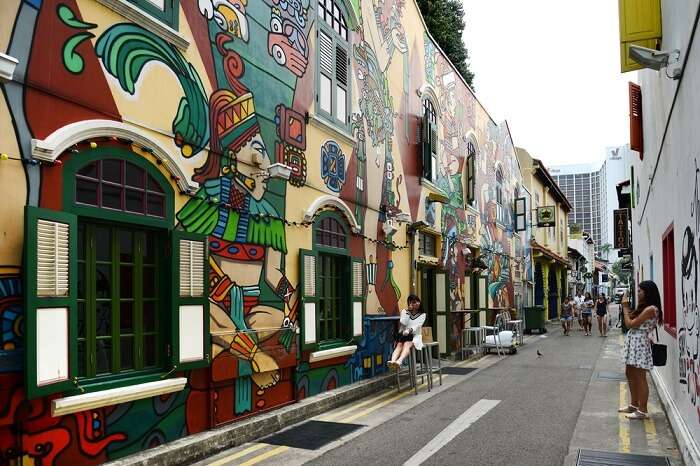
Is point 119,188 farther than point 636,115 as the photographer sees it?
No

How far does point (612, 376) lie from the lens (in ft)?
39.2

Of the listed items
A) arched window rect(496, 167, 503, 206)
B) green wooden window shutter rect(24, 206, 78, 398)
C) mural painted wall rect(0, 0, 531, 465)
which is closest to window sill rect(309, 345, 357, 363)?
mural painted wall rect(0, 0, 531, 465)

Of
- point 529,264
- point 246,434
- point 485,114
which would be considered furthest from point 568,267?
point 246,434

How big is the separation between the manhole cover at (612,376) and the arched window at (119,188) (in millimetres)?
9307

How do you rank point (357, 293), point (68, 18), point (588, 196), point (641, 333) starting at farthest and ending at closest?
1. point (588, 196)
2. point (357, 293)
3. point (641, 333)
4. point (68, 18)

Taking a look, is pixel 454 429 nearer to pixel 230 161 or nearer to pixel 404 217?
pixel 230 161

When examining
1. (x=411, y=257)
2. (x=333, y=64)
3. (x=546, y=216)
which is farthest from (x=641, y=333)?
(x=546, y=216)

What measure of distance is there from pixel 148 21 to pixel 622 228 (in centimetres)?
2373

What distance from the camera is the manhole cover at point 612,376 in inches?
453

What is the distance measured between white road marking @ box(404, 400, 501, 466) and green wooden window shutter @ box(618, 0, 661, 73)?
5014 millimetres

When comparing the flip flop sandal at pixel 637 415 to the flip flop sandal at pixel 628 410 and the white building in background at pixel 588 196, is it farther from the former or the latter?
the white building in background at pixel 588 196

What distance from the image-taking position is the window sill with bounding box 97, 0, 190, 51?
549 cm

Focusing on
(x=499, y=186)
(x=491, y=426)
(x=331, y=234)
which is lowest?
(x=491, y=426)

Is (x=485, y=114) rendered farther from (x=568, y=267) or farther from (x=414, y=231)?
(x=568, y=267)
